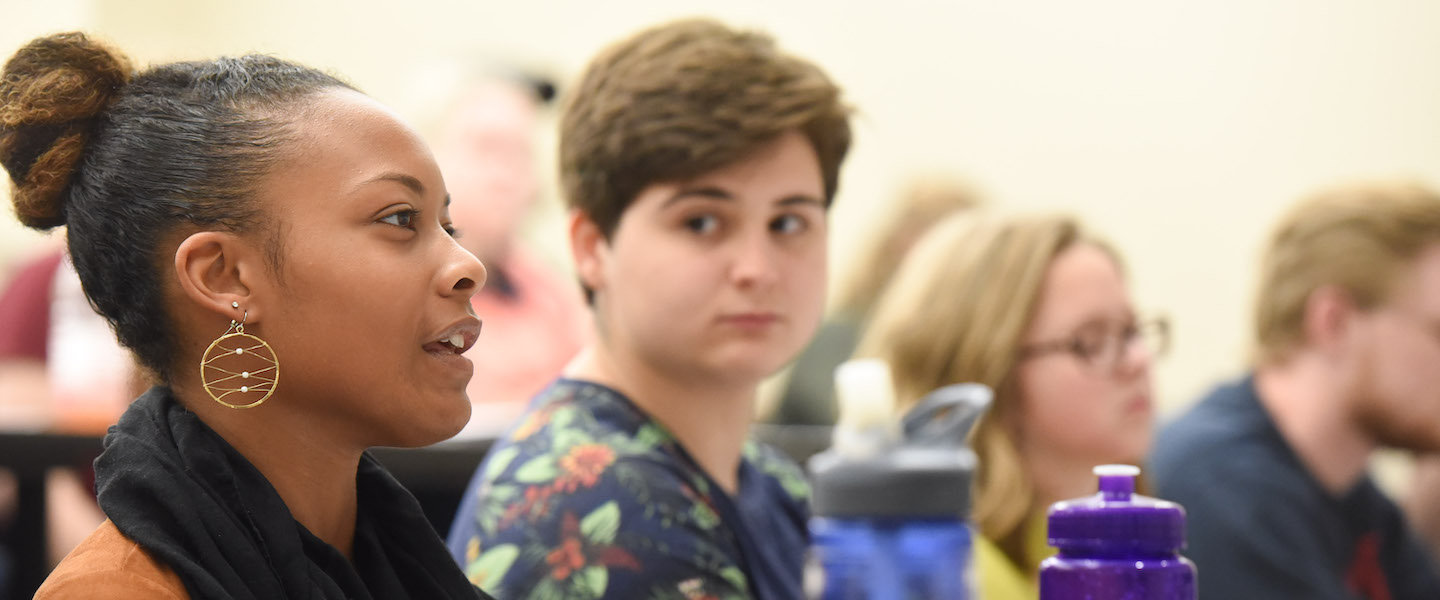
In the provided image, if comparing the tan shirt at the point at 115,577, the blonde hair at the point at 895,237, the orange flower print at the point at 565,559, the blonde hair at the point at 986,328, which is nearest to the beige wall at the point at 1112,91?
the blonde hair at the point at 895,237

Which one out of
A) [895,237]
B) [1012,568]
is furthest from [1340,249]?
[895,237]

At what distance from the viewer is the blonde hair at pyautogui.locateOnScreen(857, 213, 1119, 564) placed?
201 cm

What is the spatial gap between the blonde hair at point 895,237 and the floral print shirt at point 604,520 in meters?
2.48

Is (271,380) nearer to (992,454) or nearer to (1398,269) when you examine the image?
(992,454)

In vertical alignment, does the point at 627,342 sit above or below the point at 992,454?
above

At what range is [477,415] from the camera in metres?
2.72

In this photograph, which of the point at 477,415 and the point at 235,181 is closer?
the point at 235,181

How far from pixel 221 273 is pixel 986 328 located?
1.28 m

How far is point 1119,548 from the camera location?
1.07 metres

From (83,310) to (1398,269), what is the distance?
96.6 inches

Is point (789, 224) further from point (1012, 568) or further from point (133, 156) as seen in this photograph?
point (133, 156)

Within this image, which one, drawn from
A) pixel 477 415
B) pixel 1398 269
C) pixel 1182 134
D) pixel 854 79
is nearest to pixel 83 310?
pixel 477 415

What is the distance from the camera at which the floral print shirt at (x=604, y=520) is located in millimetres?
1411

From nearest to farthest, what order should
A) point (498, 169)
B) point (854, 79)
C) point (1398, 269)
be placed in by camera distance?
1. point (1398, 269)
2. point (498, 169)
3. point (854, 79)
